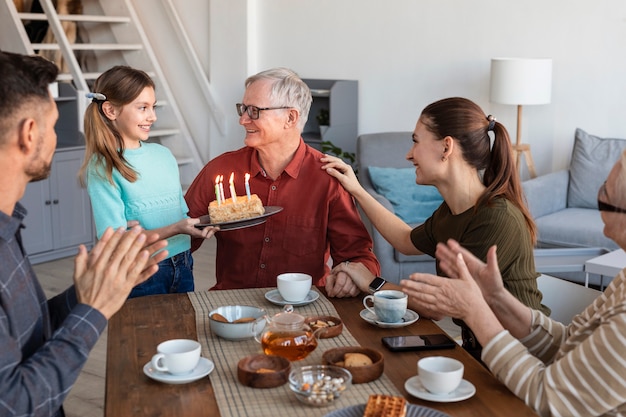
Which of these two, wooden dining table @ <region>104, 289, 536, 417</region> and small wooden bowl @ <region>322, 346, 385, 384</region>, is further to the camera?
small wooden bowl @ <region>322, 346, 385, 384</region>

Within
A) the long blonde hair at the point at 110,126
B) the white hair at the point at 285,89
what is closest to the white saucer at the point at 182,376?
the long blonde hair at the point at 110,126

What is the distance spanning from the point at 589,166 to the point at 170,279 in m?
3.10

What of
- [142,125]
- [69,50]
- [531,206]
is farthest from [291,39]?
[142,125]

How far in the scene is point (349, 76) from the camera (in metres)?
6.18

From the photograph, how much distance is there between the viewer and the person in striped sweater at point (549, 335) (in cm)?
147

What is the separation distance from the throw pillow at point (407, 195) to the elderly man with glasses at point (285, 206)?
6.56 ft

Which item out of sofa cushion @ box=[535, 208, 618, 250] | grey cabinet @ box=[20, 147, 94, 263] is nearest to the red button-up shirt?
sofa cushion @ box=[535, 208, 618, 250]

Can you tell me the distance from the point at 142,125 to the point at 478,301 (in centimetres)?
148

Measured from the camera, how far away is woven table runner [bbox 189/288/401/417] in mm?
1542

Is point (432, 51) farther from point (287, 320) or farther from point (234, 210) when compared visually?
point (287, 320)

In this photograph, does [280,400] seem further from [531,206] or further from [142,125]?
[531,206]

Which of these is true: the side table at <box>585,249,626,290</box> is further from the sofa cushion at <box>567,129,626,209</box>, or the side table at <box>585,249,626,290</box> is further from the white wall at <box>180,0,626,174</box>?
the white wall at <box>180,0,626,174</box>

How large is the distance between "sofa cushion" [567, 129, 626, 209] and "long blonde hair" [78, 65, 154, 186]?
307cm

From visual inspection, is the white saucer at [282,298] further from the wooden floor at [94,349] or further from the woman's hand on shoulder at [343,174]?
the wooden floor at [94,349]
